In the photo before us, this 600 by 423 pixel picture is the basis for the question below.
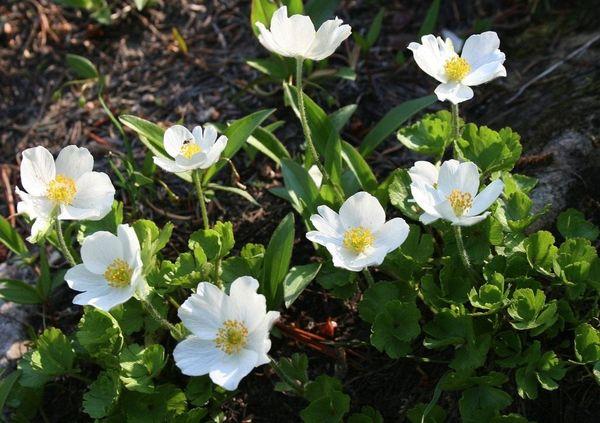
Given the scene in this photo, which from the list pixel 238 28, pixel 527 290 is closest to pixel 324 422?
pixel 527 290

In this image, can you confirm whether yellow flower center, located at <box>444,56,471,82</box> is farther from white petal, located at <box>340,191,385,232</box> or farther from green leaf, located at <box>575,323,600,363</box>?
green leaf, located at <box>575,323,600,363</box>

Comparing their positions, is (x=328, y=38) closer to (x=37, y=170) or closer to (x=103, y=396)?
(x=37, y=170)

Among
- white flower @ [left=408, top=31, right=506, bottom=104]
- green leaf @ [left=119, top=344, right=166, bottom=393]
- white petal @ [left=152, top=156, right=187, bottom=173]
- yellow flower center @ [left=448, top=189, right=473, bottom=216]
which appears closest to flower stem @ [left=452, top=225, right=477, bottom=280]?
yellow flower center @ [left=448, top=189, right=473, bottom=216]

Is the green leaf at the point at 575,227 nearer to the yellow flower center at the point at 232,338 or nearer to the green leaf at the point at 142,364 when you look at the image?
the yellow flower center at the point at 232,338

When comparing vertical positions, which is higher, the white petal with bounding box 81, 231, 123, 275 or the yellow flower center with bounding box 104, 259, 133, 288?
the white petal with bounding box 81, 231, 123, 275

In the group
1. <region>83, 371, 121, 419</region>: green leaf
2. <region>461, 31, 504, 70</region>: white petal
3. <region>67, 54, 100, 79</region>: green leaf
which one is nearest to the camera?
<region>83, 371, 121, 419</region>: green leaf

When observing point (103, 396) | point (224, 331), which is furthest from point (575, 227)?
point (103, 396)

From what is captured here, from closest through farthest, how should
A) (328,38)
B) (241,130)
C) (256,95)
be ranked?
(328,38)
(241,130)
(256,95)

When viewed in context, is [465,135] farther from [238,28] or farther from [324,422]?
[238,28]
